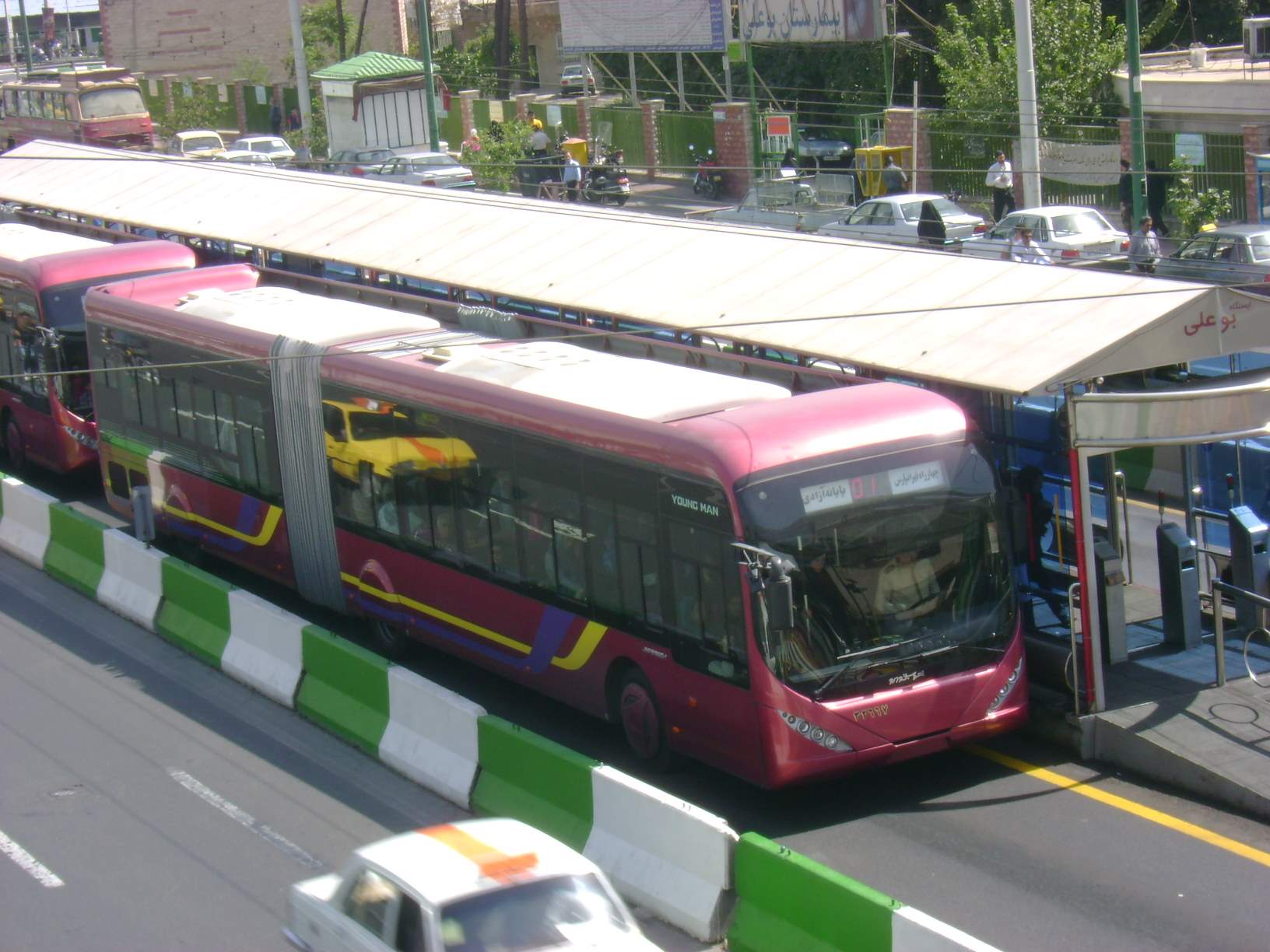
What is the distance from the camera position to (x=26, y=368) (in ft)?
68.9

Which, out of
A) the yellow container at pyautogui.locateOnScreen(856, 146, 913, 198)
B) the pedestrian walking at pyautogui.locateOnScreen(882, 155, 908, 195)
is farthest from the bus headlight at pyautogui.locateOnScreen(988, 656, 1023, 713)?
the yellow container at pyautogui.locateOnScreen(856, 146, 913, 198)

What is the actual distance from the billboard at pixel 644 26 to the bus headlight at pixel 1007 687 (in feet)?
129

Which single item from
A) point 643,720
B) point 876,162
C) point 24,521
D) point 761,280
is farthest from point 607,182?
point 643,720

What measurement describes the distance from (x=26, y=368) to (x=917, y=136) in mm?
25940

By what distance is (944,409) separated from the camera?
11180mm

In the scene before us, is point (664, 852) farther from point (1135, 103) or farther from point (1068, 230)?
point (1135, 103)

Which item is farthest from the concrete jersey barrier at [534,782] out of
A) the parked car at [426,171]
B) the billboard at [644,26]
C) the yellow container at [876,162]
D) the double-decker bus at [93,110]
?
the double-decker bus at [93,110]

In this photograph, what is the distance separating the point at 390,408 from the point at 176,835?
436 centimetres

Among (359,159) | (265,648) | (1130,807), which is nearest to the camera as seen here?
(1130,807)

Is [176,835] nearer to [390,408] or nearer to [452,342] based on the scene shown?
[390,408]

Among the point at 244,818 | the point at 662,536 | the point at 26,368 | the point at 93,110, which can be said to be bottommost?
the point at 244,818

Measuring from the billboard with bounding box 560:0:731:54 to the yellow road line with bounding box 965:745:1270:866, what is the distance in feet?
129

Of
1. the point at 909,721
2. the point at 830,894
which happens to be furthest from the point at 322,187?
the point at 830,894

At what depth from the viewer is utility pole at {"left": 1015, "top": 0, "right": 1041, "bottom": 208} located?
94.2 ft
